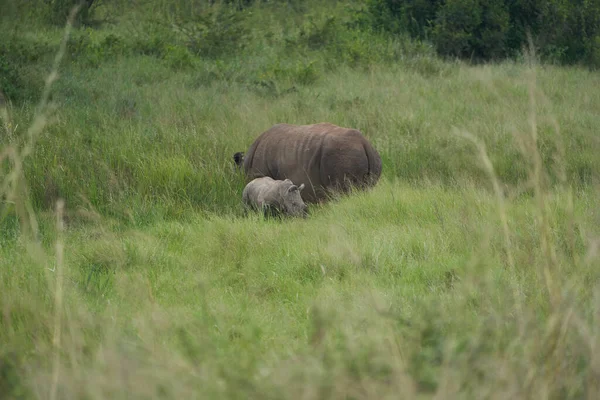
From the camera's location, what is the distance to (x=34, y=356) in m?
2.74

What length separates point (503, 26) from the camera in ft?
49.0

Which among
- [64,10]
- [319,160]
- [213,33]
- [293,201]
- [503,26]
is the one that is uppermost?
[64,10]

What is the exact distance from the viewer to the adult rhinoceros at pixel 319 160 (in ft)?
22.3

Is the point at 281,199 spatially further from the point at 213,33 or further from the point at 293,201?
the point at 213,33

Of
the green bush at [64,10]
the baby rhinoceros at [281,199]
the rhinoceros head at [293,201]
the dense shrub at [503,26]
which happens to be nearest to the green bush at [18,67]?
the green bush at [64,10]

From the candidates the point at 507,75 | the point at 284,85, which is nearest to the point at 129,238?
the point at 284,85

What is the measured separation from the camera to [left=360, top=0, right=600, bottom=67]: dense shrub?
49.3 feet

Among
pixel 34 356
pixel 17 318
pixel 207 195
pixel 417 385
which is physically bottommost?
pixel 207 195

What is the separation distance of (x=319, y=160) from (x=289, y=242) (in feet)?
5.66

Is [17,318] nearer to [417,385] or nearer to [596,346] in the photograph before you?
[417,385]

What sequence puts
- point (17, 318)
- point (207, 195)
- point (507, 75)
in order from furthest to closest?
point (507, 75) < point (207, 195) < point (17, 318)

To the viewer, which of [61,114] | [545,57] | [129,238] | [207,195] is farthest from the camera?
[545,57]

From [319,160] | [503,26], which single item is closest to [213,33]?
[503,26]

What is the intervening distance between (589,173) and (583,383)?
575cm
